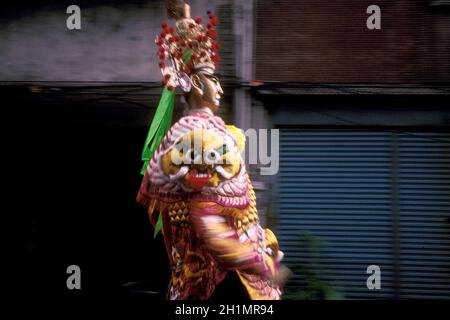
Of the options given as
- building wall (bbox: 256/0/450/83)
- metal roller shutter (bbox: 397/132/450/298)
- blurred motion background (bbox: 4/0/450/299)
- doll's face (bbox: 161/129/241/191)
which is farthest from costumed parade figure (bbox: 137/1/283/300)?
metal roller shutter (bbox: 397/132/450/298)

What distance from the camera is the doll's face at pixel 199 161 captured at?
4805mm

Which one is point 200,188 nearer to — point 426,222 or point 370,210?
point 370,210

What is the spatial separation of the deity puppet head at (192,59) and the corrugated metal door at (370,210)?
889mm

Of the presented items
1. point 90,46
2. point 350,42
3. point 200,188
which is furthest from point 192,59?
point 350,42

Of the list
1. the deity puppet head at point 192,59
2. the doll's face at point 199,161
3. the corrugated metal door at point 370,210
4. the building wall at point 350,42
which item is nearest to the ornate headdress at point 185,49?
the deity puppet head at point 192,59

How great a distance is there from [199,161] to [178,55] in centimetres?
89

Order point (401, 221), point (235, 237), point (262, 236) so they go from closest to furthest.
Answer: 1. point (235, 237)
2. point (262, 236)
3. point (401, 221)

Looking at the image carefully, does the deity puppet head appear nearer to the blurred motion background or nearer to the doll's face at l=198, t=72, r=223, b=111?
the doll's face at l=198, t=72, r=223, b=111

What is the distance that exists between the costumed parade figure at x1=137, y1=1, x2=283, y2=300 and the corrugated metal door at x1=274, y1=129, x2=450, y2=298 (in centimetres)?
51

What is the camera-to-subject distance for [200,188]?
4.85m

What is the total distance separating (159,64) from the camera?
5.43 meters
